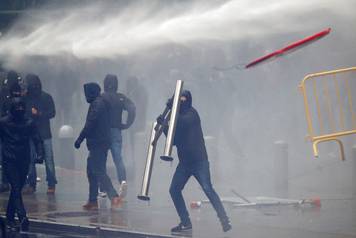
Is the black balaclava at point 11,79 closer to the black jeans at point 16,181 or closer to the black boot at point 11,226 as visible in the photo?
the black jeans at point 16,181

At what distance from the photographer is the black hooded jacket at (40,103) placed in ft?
45.7

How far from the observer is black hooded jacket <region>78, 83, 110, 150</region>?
1247 cm

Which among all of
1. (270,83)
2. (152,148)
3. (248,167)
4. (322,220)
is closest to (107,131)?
(152,148)

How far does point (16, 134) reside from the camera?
11.4m

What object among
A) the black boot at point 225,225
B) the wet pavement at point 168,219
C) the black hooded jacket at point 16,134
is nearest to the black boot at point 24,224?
the wet pavement at point 168,219

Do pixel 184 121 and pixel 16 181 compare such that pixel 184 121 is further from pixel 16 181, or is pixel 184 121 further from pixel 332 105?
pixel 332 105

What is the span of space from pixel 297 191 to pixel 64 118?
10.2 meters

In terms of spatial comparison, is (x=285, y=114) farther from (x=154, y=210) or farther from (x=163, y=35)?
(x=154, y=210)

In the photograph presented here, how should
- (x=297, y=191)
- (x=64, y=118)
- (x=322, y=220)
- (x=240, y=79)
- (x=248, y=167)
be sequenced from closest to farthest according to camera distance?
(x=322, y=220), (x=297, y=191), (x=248, y=167), (x=240, y=79), (x=64, y=118)

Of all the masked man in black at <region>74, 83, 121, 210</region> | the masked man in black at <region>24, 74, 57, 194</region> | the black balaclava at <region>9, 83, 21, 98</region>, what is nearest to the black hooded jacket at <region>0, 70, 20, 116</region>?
the masked man in black at <region>24, 74, 57, 194</region>

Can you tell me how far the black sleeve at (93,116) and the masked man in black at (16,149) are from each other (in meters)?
1.07

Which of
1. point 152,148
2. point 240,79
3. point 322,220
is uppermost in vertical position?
point 240,79

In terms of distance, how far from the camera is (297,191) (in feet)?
48.4

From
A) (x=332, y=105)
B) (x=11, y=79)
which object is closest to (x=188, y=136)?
(x=11, y=79)
